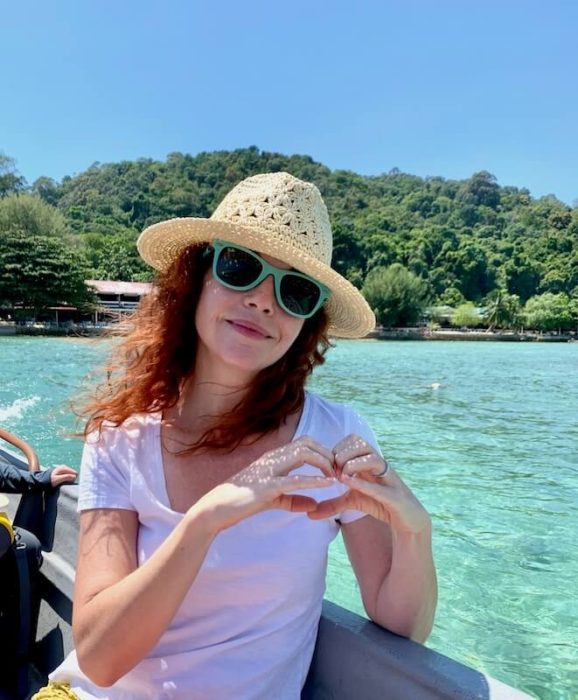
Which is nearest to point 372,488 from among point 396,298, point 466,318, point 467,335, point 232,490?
point 232,490

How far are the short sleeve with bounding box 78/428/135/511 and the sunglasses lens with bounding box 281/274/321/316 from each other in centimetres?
45

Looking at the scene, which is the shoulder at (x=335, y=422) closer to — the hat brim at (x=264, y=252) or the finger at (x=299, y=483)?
the hat brim at (x=264, y=252)

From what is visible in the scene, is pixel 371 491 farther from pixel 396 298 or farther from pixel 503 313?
pixel 503 313

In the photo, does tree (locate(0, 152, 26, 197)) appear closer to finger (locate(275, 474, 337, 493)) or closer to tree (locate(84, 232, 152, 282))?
tree (locate(84, 232, 152, 282))

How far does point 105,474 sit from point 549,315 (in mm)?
73447

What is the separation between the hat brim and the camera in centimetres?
123

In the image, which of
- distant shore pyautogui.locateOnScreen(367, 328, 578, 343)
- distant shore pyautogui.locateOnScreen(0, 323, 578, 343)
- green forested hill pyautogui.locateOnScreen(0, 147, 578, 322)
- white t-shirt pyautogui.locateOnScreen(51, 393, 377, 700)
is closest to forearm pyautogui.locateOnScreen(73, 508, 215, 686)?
white t-shirt pyautogui.locateOnScreen(51, 393, 377, 700)

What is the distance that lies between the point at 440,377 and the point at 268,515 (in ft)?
64.2

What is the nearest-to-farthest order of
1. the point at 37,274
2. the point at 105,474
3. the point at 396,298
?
the point at 105,474
the point at 37,274
the point at 396,298

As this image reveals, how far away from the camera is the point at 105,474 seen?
3.67 feet

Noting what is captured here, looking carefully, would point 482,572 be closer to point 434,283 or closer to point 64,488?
point 64,488

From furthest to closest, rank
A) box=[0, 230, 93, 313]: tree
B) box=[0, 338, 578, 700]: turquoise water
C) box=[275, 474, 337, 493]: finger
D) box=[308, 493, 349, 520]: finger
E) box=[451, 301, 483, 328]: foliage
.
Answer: box=[451, 301, 483, 328]: foliage < box=[0, 230, 93, 313]: tree < box=[0, 338, 578, 700]: turquoise water < box=[308, 493, 349, 520]: finger < box=[275, 474, 337, 493]: finger

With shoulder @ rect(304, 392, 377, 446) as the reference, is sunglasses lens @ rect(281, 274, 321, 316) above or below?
above

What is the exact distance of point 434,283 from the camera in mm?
83188
